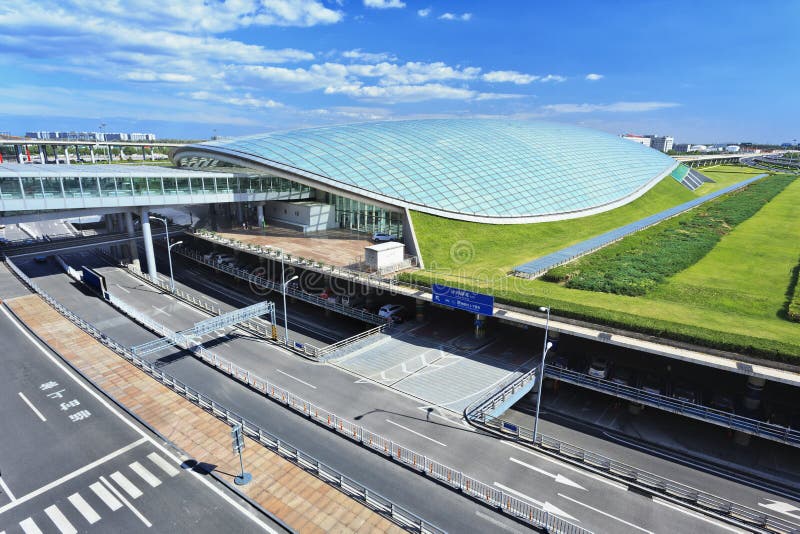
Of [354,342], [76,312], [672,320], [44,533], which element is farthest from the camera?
[76,312]

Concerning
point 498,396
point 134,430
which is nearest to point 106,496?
point 134,430

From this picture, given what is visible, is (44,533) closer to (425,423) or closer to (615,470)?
(425,423)

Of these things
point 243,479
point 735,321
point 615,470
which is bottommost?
point 615,470

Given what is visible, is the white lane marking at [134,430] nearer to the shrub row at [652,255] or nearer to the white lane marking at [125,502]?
the white lane marking at [125,502]

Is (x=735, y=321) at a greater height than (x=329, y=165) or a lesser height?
lesser

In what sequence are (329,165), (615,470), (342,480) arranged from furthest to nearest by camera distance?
(329,165), (615,470), (342,480)

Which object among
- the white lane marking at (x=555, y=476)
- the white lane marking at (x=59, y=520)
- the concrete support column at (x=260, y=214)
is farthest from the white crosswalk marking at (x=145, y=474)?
the concrete support column at (x=260, y=214)

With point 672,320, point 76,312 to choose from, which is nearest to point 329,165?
point 76,312
